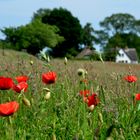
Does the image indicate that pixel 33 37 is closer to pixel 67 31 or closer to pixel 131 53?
pixel 67 31

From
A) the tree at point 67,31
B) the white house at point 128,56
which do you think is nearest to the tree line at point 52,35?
the tree at point 67,31

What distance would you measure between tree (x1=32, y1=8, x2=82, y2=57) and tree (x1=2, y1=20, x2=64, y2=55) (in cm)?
256

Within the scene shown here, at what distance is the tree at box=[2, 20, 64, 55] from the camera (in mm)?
74062

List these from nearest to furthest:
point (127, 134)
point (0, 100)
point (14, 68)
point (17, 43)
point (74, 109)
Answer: point (127, 134) → point (74, 109) → point (0, 100) → point (14, 68) → point (17, 43)

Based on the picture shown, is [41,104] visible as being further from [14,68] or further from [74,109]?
[14,68]

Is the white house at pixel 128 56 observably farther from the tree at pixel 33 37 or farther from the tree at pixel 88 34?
the tree at pixel 33 37

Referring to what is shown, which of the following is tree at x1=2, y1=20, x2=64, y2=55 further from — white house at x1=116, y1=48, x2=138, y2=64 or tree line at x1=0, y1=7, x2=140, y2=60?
white house at x1=116, y1=48, x2=138, y2=64

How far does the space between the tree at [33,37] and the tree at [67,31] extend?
8.41 ft

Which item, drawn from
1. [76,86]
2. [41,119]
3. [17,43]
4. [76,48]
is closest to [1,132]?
[41,119]

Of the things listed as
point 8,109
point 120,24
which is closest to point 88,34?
point 120,24

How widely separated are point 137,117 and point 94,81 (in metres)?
1.40

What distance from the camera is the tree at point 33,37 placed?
243 feet

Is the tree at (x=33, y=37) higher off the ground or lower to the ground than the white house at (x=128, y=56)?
higher

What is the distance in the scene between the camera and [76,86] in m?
4.97
